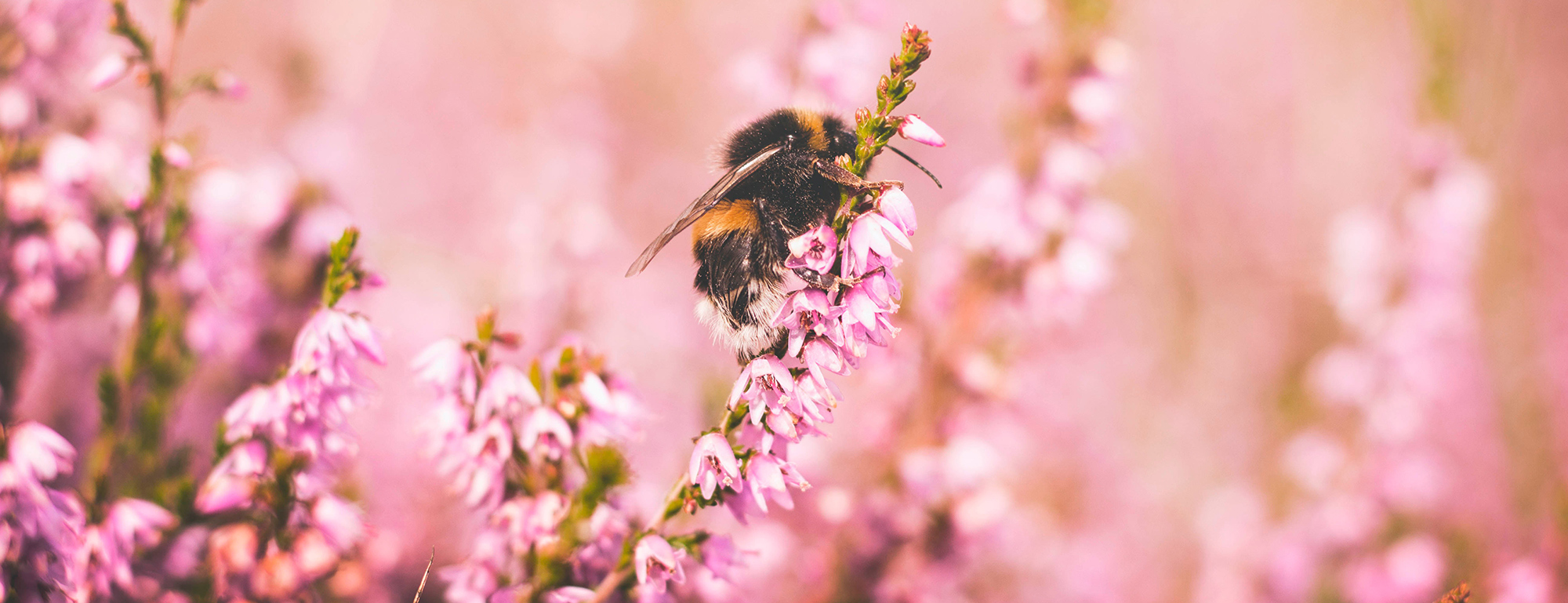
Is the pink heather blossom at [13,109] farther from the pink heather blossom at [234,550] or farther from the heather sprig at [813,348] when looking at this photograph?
the heather sprig at [813,348]

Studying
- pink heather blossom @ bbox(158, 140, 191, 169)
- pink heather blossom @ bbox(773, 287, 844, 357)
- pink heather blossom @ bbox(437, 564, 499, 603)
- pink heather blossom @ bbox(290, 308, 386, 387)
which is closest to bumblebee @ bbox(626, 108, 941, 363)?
pink heather blossom @ bbox(773, 287, 844, 357)

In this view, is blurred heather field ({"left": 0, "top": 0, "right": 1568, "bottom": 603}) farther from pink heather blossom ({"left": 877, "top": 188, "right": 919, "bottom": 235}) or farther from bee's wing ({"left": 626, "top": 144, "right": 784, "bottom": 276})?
bee's wing ({"left": 626, "top": 144, "right": 784, "bottom": 276})

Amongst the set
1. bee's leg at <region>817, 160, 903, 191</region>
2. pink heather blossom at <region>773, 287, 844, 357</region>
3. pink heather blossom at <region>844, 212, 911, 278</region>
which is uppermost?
bee's leg at <region>817, 160, 903, 191</region>

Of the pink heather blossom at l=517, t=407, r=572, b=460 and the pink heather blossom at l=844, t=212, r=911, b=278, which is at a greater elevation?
the pink heather blossom at l=844, t=212, r=911, b=278

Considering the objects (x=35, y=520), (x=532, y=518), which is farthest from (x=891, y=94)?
(x=35, y=520)

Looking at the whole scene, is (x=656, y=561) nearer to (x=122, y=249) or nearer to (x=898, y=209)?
(x=898, y=209)

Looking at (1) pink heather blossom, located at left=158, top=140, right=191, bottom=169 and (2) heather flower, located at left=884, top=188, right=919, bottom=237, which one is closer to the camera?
(2) heather flower, located at left=884, top=188, right=919, bottom=237

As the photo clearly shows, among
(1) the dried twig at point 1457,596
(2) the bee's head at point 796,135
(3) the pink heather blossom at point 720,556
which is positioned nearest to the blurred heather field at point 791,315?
(3) the pink heather blossom at point 720,556
